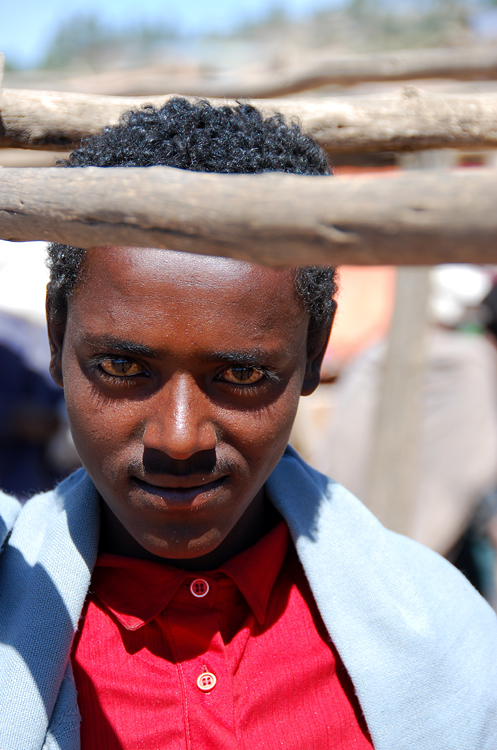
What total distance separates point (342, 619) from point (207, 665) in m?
0.25

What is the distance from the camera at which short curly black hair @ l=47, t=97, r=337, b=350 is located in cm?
112

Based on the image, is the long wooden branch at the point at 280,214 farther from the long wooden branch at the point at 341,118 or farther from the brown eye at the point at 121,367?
the long wooden branch at the point at 341,118

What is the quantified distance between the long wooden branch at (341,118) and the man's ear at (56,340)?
44 centimetres

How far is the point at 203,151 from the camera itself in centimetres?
112

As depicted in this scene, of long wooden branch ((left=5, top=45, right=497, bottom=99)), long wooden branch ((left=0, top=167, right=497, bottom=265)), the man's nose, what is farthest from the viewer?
long wooden branch ((left=5, top=45, right=497, bottom=99))

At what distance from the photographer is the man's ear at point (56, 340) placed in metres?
1.22

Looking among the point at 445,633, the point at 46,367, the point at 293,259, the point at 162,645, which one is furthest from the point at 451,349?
the point at 293,259

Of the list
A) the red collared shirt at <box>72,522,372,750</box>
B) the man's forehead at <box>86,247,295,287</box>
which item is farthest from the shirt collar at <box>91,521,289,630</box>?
the man's forehead at <box>86,247,295,287</box>

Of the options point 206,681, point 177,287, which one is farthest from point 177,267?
point 206,681

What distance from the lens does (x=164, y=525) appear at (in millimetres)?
1089

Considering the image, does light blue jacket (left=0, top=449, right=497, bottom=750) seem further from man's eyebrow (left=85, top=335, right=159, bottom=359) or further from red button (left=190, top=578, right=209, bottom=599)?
man's eyebrow (left=85, top=335, right=159, bottom=359)

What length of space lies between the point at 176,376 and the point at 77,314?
0.69 feet

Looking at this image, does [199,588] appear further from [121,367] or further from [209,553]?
[121,367]

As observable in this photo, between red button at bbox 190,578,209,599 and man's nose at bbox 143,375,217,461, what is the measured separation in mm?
301
